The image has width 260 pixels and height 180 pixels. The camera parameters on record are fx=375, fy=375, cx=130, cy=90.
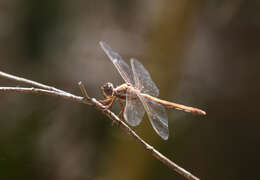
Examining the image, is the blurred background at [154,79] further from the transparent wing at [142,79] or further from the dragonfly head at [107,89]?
the dragonfly head at [107,89]

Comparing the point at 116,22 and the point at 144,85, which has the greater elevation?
the point at 116,22

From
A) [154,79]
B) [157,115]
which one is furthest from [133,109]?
[154,79]

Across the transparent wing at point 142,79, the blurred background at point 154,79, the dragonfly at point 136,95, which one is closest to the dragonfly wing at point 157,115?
the dragonfly at point 136,95

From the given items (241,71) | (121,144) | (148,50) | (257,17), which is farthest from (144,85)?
(257,17)

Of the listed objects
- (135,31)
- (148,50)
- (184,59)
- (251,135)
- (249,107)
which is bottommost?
(251,135)

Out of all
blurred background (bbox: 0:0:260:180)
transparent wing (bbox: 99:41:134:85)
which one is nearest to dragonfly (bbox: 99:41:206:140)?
transparent wing (bbox: 99:41:134:85)

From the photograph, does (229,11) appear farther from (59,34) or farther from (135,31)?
(59,34)
